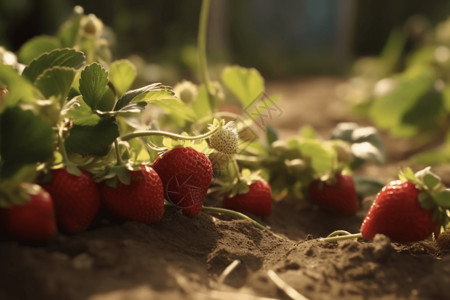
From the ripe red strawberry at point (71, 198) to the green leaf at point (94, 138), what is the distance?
2.3 inches

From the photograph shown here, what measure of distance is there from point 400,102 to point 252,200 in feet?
4.39

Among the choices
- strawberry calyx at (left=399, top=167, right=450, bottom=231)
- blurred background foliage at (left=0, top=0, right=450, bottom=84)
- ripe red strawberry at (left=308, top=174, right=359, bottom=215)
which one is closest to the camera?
strawberry calyx at (left=399, top=167, right=450, bottom=231)

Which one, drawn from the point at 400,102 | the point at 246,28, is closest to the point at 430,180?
the point at 400,102

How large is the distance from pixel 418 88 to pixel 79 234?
1.85m

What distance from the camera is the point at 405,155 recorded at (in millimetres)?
2660

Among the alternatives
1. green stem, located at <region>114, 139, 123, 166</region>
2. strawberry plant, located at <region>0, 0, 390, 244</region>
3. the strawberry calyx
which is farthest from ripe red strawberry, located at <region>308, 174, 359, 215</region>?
green stem, located at <region>114, 139, 123, 166</region>

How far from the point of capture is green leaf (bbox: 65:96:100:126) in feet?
3.26

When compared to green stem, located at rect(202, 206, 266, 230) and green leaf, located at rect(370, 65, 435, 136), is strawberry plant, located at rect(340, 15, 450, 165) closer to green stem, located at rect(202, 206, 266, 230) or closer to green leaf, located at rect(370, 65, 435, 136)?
green leaf, located at rect(370, 65, 435, 136)

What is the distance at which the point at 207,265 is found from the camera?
0.96 metres

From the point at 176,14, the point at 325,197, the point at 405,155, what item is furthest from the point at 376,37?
the point at 325,197

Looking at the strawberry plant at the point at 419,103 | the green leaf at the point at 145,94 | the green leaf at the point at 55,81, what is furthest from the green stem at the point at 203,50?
the strawberry plant at the point at 419,103

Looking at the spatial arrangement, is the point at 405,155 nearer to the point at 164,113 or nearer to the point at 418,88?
the point at 418,88

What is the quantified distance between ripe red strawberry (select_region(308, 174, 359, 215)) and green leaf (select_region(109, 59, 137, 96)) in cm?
55

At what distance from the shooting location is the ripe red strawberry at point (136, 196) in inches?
38.7
